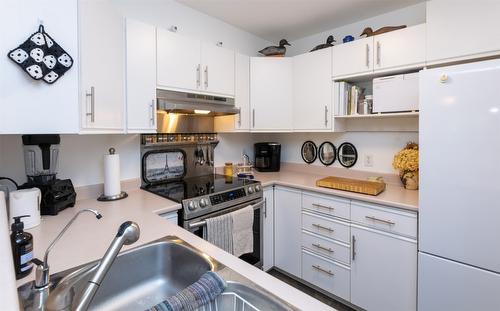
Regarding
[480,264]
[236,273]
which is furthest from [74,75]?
[480,264]

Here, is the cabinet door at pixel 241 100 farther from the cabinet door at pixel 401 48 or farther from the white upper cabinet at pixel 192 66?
the cabinet door at pixel 401 48

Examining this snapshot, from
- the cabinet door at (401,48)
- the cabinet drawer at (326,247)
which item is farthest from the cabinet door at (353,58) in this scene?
the cabinet drawer at (326,247)

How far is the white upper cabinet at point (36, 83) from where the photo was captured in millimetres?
1097

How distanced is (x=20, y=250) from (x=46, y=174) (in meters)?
0.82

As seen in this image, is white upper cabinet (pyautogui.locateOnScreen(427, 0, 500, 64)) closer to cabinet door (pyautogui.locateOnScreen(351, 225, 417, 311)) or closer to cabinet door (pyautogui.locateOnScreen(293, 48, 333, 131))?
cabinet door (pyautogui.locateOnScreen(293, 48, 333, 131))

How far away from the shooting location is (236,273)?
86 cm

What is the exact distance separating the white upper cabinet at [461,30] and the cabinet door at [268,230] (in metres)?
1.56

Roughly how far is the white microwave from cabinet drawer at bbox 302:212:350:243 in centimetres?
94

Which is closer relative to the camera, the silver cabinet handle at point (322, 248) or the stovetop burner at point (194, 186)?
the stovetop burner at point (194, 186)

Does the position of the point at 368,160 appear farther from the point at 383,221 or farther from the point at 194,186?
the point at 194,186

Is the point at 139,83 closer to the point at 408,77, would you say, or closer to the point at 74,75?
the point at 74,75

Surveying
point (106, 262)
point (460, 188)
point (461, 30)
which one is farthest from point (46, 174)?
point (461, 30)

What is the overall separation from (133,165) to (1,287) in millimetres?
1612

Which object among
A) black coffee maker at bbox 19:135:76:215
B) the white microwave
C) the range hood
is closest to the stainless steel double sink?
black coffee maker at bbox 19:135:76:215
